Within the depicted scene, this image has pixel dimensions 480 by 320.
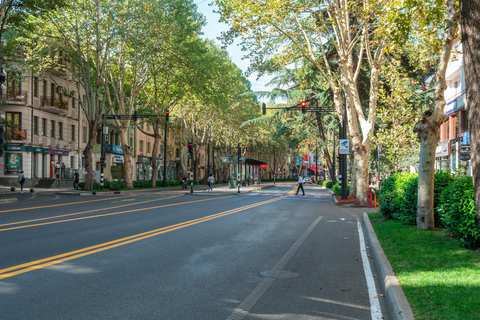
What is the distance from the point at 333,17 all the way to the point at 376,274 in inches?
662

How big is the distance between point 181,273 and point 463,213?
524 cm

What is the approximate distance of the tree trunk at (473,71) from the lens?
4859mm

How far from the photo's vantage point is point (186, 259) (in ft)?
25.6

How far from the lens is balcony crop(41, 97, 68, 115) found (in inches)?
1623

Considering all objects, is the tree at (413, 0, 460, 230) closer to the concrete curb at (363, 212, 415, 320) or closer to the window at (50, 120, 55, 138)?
the concrete curb at (363, 212, 415, 320)

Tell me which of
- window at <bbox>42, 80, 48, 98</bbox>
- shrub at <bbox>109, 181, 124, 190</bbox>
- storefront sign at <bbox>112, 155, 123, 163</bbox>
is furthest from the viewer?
storefront sign at <bbox>112, 155, 123, 163</bbox>

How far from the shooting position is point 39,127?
4094 centimetres

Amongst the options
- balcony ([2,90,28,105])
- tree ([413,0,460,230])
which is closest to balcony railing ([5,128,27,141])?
balcony ([2,90,28,105])

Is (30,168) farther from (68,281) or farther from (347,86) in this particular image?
(68,281)

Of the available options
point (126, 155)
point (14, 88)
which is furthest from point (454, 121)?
point (14, 88)

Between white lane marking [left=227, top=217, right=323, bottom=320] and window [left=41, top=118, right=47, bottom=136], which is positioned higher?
window [left=41, top=118, right=47, bottom=136]

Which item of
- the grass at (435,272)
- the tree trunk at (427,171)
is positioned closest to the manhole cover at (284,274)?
the grass at (435,272)

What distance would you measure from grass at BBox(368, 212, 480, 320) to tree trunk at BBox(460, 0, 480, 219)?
3.28 ft

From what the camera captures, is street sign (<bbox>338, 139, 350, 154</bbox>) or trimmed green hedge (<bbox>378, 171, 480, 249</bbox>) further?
street sign (<bbox>338, 139, 350, 154</bbox>)
